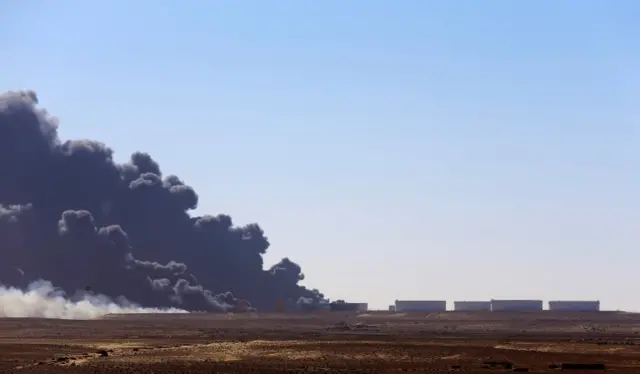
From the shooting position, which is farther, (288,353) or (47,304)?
(47,304)

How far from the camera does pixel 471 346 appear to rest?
9912 cm

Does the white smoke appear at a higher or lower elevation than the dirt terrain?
higher

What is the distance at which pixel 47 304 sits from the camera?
181000 mm

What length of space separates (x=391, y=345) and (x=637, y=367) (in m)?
28.9

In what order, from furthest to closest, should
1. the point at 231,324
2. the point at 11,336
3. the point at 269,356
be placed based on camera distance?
the point at 231,324 → the point at 11,336 → the point at 269,356

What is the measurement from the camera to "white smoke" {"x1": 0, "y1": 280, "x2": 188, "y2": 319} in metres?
174

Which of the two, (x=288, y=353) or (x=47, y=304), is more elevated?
(x=47, y=304)

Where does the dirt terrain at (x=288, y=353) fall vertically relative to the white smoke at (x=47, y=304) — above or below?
below

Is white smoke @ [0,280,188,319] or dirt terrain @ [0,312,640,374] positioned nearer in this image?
dirt terrain @ [0,312,640,374]

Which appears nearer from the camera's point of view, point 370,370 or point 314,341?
point 370,370

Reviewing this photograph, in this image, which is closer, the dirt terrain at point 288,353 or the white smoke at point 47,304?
the dirt terrain at point 288,353

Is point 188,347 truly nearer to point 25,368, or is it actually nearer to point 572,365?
point 25,368

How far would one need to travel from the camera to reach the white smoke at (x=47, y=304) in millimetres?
173875

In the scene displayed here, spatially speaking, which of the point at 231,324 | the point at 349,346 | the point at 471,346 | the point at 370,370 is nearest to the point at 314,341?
the point at 349,346
